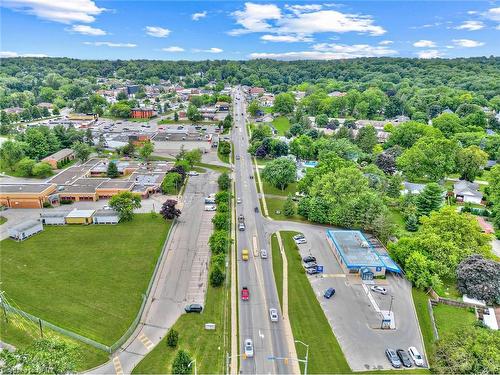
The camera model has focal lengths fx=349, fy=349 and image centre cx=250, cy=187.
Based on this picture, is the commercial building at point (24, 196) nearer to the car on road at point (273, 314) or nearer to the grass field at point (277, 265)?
the grass field at point (277, 265)

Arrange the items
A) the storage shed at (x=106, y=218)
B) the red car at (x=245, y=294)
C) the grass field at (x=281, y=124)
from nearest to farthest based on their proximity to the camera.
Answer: the red car at (x=245, y=294) → the storage shed at (x=106, y=218) → the grass field at (x=281, y=124)

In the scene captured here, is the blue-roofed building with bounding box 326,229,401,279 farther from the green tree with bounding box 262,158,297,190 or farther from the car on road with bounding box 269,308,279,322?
the green tree with bounding box 262,158,297,190

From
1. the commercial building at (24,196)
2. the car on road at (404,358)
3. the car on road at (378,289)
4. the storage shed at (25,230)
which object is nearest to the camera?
the car on road at (404,358)

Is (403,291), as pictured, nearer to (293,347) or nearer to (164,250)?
(293,347)

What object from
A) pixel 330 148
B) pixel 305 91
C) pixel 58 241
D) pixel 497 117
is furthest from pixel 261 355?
pixel 305 91

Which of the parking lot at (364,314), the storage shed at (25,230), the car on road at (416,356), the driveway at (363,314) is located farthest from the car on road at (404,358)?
the storage shed at (25,230)

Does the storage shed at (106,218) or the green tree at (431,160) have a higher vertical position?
the green tree at (431,160)

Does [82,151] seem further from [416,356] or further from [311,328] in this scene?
[416,356]
